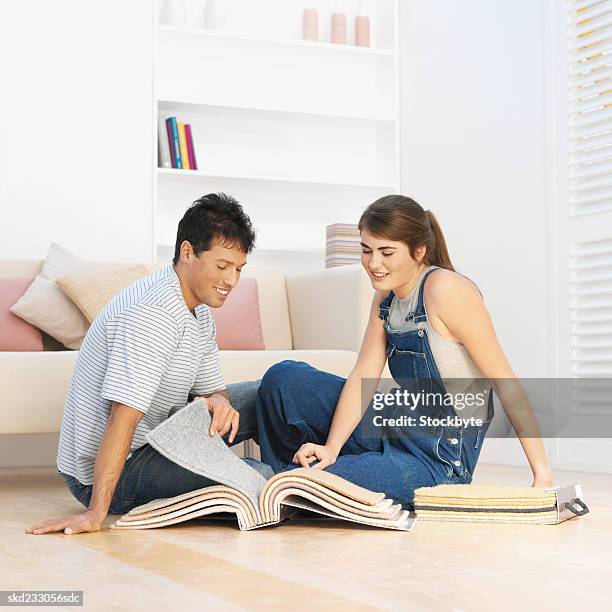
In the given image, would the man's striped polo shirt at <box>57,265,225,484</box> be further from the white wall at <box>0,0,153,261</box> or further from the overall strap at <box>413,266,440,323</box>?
the white wall at <box>0,0,153,261</box>

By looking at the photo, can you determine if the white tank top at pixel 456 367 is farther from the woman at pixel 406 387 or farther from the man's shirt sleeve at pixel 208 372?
the man's shirt sleeve at pixel 208 372

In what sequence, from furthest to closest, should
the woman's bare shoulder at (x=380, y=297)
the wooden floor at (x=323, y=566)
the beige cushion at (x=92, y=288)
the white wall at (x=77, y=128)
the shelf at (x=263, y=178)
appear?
the shelf at (x=263, y=178) < the white wall at (x=77, y=128) < the beige cushion at (x=92, y=288) < the woman's bare shoulder at (x=380, y=297) < the wooden floor at (x=323, y=566)

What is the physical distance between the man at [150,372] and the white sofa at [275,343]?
1.84 feet

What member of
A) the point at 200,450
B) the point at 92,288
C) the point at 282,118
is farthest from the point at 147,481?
the point at 282,118

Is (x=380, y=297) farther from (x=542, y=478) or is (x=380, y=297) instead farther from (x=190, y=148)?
(x=190, y=148)

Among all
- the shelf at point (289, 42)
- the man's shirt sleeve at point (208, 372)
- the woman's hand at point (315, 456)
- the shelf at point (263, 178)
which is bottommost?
the woman's hand at point (315, 456)

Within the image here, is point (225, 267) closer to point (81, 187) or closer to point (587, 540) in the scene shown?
point (587, 540)

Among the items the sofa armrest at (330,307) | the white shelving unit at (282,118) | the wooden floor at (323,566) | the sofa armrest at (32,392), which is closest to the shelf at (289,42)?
the white shelving unit at (282,118)

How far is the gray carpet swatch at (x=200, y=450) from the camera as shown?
2.07 meters

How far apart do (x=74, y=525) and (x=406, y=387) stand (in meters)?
0.83

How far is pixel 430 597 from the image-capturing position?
1381 mm

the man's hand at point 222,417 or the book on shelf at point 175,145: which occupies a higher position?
the book on shelf at point 175,145

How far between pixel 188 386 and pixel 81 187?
2417 mm

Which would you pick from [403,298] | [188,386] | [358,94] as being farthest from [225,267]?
[358,94]
